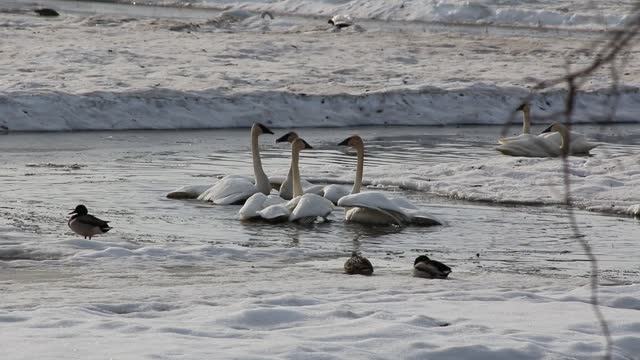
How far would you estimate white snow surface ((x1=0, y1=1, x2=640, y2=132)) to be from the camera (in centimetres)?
2241

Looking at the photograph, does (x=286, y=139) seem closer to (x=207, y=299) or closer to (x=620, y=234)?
(x=620, y=234)

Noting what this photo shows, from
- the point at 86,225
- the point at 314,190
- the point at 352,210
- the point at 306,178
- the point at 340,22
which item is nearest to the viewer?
Answer: the point at 86,225

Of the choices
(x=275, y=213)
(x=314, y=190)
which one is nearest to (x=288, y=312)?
(x=275, y=213)

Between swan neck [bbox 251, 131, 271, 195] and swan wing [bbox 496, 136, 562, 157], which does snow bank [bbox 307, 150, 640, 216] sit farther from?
swan neck [bbox 251, 131, 271, 195]

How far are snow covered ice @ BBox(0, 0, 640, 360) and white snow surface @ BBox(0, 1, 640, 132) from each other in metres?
0.07

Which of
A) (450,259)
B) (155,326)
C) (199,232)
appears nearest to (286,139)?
(199,232)

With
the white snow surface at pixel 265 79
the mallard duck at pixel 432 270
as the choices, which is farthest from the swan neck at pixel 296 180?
the white snow surface at pixel 265 79

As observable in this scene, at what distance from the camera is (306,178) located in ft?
50.3

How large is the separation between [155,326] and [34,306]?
955 millimetres

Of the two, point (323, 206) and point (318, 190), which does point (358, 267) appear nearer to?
point (323, 206)

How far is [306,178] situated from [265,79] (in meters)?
10.3

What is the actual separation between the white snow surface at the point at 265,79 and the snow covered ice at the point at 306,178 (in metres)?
0.07

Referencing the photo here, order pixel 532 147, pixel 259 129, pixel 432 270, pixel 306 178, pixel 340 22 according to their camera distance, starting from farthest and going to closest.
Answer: pixel 340 22
pixel 532 147
pixel 306 178
pixel 259 129
pixel 432 270

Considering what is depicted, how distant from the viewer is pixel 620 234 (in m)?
11.5
